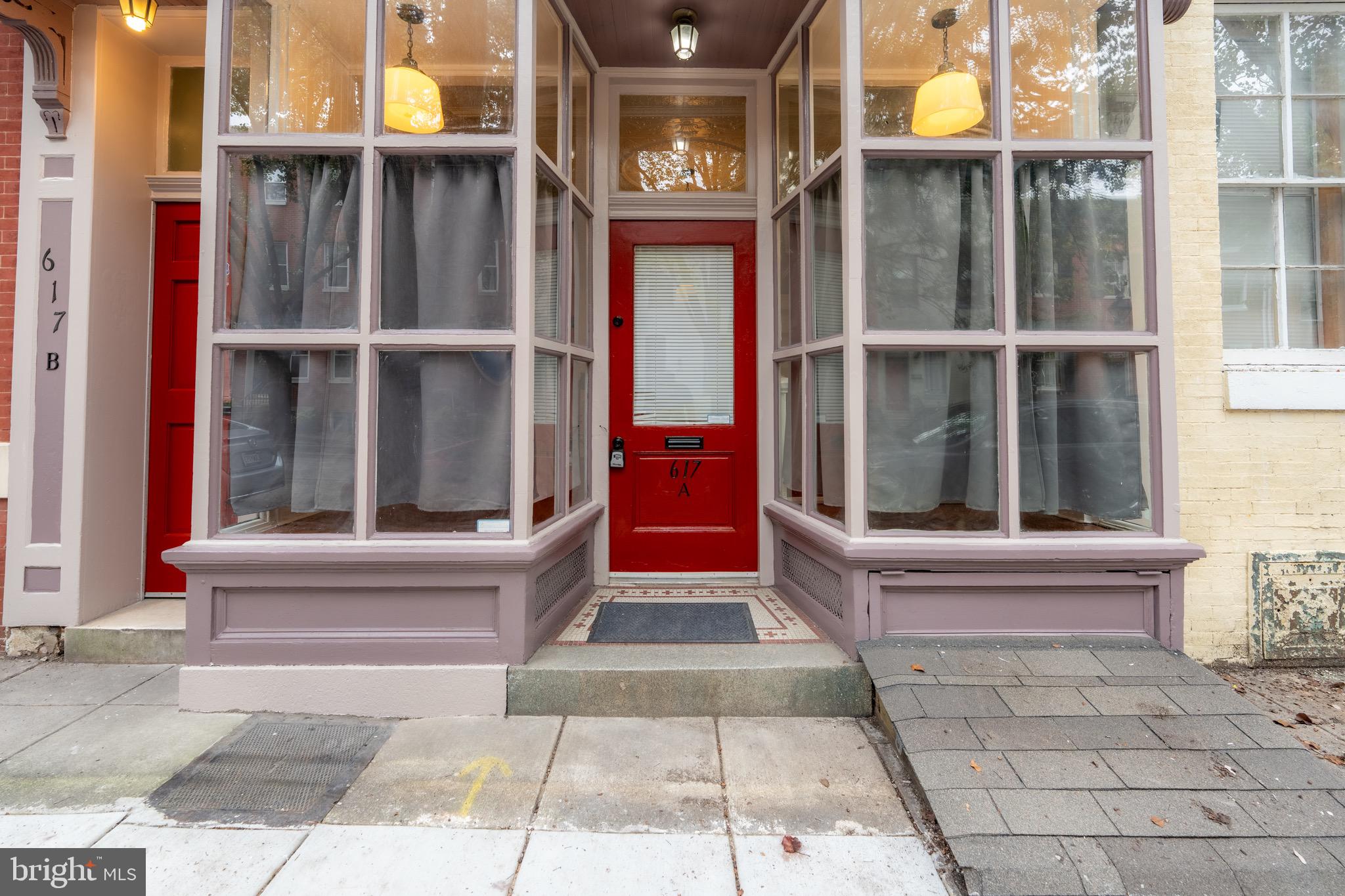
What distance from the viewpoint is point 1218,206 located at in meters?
4.02

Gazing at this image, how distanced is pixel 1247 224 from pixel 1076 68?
5.50 ft

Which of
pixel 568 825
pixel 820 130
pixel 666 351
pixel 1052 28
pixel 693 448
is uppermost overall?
pixel 1052 28

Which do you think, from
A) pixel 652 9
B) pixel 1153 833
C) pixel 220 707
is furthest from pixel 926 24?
pixel 220 707

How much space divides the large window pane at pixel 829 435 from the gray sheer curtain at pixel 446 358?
1784 millimetres

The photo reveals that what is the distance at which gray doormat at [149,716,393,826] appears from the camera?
96.0 inches

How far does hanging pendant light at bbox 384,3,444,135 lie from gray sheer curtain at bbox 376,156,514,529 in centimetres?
20

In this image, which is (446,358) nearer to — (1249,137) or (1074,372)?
(1074,372)

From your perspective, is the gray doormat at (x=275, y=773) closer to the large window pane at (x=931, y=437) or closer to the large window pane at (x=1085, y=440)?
the large window pane at (x=931, y=437)

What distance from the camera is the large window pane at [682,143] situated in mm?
4668

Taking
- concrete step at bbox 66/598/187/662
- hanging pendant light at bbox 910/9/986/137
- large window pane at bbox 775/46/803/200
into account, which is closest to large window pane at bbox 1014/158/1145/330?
hanging pendant light at bbox 910/9/986/137

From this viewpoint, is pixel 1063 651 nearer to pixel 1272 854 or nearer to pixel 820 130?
pixel 1272 854

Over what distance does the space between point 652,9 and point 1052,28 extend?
2286 mm

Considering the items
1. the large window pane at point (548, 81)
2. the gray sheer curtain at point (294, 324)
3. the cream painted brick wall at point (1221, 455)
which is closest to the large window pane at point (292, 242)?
the gray sheer curtain at point (294, 324)

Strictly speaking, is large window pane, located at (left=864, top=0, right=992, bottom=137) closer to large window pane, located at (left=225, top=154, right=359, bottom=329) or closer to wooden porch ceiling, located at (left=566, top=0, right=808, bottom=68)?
wooden porch ceiling, located at (left=566, top=0, right=808, bottom=68)
